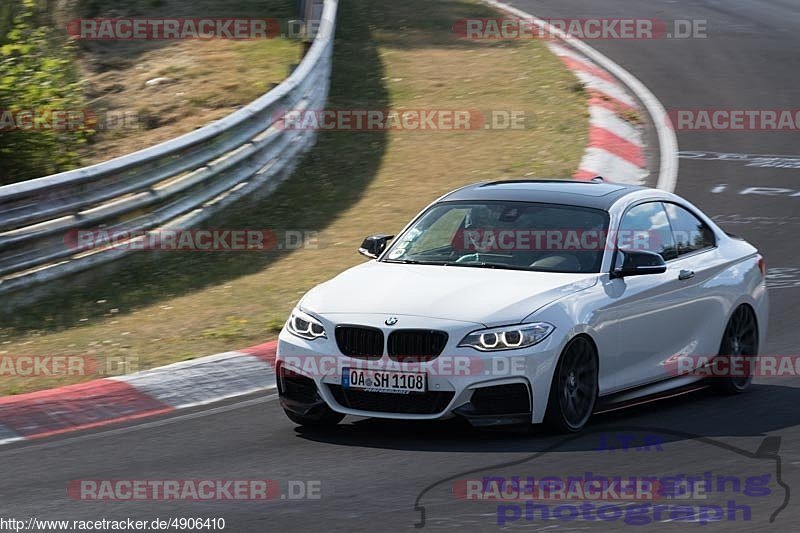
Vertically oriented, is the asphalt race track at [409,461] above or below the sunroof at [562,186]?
below

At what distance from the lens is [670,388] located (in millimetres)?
8898

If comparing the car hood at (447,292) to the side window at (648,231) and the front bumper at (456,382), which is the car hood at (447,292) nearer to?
the front bumper at (456,382)

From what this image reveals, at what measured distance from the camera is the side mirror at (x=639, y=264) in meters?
8.30

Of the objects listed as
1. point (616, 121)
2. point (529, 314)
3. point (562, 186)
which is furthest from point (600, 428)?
point (616, 121)

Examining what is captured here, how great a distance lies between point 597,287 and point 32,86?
866cm

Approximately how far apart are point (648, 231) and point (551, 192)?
0.69 meters

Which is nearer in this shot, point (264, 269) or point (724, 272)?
point (724, 272)

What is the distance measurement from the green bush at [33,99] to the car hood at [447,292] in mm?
6796

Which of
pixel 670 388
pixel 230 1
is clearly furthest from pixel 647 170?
pixel 230 1

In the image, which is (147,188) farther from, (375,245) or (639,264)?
(639,264)

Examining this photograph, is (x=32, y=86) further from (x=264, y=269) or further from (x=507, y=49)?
(x=507, y=49)

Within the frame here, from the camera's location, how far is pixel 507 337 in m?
7.49

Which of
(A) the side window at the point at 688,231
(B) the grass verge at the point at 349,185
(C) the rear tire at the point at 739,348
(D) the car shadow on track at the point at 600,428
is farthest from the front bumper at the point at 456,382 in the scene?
(B) the grass verge at the point at 349,185

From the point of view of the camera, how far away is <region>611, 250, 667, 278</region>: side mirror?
8.30 metres
